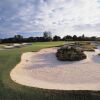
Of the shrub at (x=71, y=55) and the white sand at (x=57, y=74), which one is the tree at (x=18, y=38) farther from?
the white sand at (x=57, y=74)

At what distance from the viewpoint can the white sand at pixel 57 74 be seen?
1161cm

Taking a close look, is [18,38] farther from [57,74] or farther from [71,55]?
[57,74]

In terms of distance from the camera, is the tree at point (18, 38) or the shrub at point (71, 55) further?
the tree at point (18, 38)

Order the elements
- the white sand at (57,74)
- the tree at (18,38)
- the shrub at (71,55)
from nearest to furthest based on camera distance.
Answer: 1. the white sand at (57,74)
2. the shrub at (71,55)
3. the tree at (18,38)

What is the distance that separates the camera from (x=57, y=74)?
14.0 m

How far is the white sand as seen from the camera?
38.1ft

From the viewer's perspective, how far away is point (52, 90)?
10.4m

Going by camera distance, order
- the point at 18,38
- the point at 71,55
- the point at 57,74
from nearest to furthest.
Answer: the point at 57,74
the point at 71,55
the point at 18,38

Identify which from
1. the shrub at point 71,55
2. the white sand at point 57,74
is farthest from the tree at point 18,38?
the white sand at point 57,74

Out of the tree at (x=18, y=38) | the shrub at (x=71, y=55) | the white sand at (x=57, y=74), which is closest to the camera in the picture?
the white sand at (x=57, y=74)

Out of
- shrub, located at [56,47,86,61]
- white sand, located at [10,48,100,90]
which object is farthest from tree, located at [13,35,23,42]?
white sand, located at [10,48,100,90]

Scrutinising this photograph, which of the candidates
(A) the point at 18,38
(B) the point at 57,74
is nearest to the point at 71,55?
(B) the point at 57,74

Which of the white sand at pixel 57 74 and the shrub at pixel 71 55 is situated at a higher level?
the shrub at pixel 71 55

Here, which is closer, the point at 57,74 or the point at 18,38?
the point at 57,74
